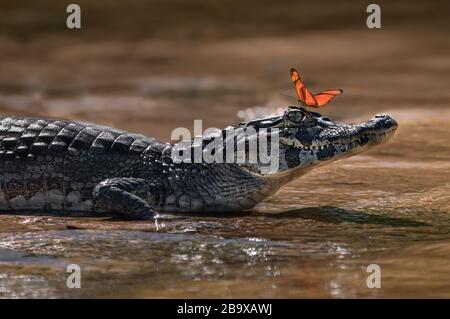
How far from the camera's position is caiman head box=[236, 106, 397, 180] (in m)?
7.11

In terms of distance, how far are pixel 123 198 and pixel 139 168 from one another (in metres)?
0.57

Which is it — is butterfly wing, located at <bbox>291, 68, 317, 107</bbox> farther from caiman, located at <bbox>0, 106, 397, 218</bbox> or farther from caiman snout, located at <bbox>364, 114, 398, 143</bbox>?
caiman snout, located at <bbox>364, 114, 398, 143</bbox>

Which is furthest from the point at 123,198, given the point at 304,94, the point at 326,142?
the point at 304,94

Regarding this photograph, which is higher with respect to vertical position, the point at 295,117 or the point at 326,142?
the point at 295,117

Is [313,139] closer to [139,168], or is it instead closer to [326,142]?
[326,142]

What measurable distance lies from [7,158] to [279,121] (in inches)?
87.5

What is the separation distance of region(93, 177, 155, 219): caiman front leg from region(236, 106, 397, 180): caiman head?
86 centimetres

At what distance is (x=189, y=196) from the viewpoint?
24.1 feet

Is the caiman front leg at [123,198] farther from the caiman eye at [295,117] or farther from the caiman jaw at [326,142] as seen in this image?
the caiman eye at [295,117]

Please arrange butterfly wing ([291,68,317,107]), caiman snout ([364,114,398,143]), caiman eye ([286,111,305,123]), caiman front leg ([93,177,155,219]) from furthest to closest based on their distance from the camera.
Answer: butterfly wing ([291,68,317,107])
caiman eye ([286,111,305,123])
caiman snout ([364,114,398,143])
caiman front leg ([93,177,155,219])

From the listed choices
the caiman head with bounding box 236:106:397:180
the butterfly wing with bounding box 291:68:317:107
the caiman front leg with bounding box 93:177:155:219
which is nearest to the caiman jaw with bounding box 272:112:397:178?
the caiman head with bounding box 236:106:397:180

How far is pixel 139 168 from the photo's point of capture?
7535 millimetres

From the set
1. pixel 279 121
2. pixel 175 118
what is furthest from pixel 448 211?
pixel 175 118

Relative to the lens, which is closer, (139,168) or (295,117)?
(295,117)
